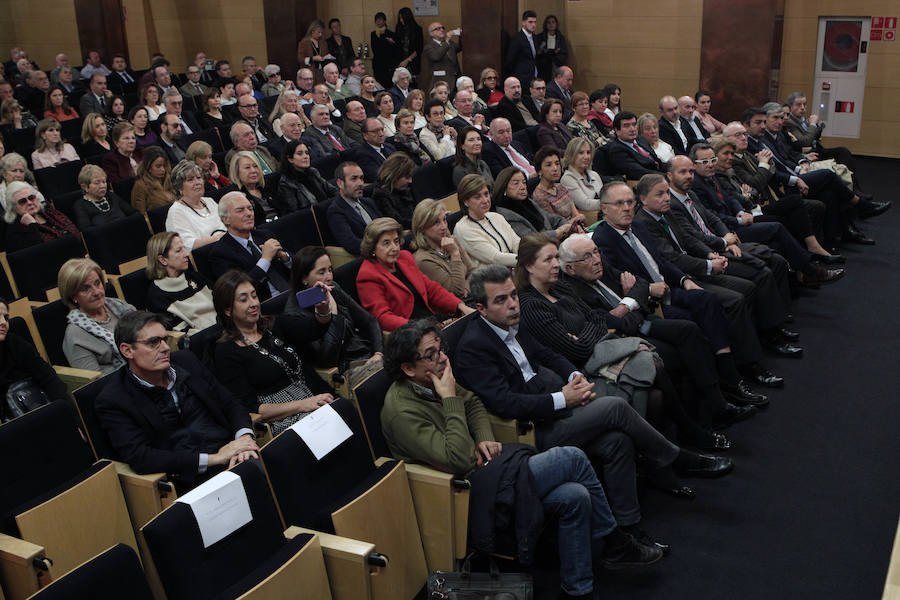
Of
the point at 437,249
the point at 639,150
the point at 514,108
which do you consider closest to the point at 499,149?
the point at 639,150

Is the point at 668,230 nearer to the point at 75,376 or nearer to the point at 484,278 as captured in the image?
the point at 484,278

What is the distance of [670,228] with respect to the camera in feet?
16.3

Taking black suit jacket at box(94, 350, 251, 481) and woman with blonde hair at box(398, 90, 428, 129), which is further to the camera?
woman with blonde hair at box(398, 90, 428, 129)

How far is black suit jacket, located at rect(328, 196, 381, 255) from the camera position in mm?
4938

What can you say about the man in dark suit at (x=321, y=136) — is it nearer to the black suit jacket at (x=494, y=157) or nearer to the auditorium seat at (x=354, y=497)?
the black suit jacket at (x=494, y=157)

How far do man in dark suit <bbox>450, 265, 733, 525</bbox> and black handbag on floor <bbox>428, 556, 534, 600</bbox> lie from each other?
1.81ft

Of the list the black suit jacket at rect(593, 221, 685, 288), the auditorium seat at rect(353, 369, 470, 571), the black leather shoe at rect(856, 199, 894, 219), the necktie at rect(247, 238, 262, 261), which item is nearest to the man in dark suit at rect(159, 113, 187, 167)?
the necktie at rect(247, 238, 262, 261)

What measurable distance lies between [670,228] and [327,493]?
2.93 meters

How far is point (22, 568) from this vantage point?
2414 millimetres

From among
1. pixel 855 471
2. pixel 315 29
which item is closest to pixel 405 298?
pixel 855 471

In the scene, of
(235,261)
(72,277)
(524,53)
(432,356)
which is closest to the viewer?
(432,356)

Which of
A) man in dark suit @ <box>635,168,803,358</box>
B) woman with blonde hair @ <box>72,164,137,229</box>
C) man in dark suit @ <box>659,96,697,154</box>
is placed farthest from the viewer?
man in dark suit @ <box>659,96,697,154</box>

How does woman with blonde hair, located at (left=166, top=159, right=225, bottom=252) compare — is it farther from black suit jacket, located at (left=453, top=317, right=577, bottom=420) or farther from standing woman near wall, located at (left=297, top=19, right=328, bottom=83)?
→ standing woman near wall, located at (left=297, top=19, right=328, bottom=83)

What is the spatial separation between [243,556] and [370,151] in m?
4.56
